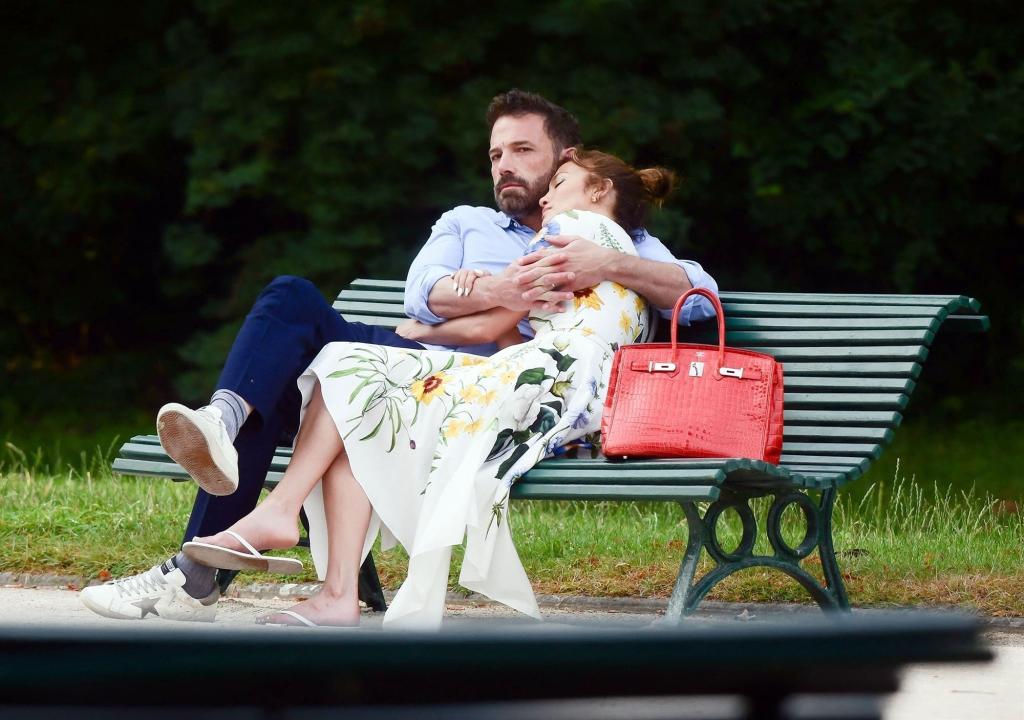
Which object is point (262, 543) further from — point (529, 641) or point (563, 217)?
point (529, 641)

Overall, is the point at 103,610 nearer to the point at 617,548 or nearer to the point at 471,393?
the point at 471,393

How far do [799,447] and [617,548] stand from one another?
40.7 inches

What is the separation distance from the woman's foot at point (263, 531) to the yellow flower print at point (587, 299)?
907 mm

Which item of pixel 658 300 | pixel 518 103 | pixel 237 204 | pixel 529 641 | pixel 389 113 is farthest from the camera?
pixel 237 204

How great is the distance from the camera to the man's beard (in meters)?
4.23

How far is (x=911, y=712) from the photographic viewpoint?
277 cm

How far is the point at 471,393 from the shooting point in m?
3.51

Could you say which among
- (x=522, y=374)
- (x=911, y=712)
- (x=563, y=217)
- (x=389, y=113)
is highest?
(x=389, y=113)

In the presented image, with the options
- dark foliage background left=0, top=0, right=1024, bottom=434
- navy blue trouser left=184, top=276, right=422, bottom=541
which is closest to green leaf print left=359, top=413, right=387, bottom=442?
navy blue trouser left=184, top=276, right=422, bottom=541

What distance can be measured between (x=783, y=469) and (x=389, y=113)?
535cm

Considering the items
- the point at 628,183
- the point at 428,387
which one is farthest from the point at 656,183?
the point at 428,387

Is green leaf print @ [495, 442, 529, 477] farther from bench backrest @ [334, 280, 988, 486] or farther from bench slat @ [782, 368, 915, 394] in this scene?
bench slat @ [782, 368, 915, 394]

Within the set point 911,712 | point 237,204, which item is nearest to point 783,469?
point 911,712

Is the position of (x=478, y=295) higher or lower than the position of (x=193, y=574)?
higher
